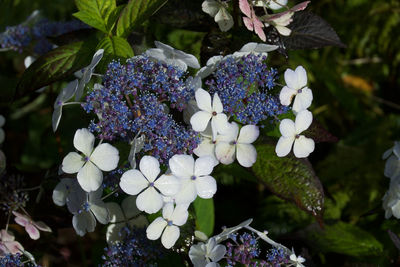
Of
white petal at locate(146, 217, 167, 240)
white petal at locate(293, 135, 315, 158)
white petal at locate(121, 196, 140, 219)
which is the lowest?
white petal at locate(121, 196, 140, 219)

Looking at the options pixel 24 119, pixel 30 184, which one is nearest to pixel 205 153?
pixel 30 184

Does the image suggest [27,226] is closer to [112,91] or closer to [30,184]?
[30,184]

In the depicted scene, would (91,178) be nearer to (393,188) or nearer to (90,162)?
(90,162)

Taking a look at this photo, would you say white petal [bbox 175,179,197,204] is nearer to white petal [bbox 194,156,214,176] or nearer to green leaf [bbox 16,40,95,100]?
white petal [bbox 194,156,214,176]

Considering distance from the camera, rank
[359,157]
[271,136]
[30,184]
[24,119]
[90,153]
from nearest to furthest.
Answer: [90,153] < [271,136] < [30,184] < [359,157] < [24,119]

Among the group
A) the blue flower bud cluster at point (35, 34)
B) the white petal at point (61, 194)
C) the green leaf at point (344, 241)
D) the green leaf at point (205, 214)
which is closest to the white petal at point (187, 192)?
the white petal at point (61, 194)

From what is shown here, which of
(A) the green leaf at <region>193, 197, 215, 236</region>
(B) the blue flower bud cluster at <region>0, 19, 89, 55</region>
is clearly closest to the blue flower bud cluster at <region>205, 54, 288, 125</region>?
(A) the green leaf at <region>193, 197, 215, 236</region>
